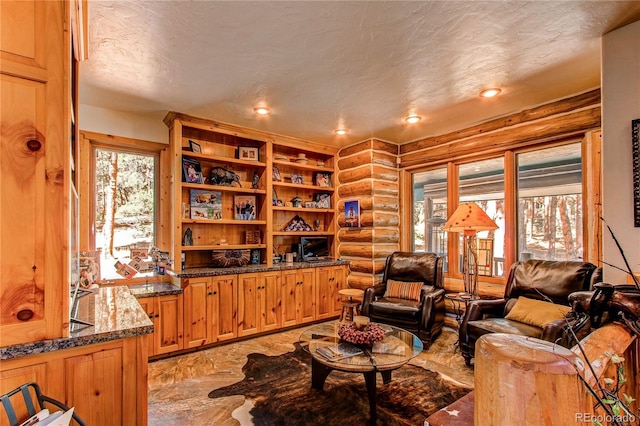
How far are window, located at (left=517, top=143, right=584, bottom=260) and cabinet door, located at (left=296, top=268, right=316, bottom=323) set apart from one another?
266cm

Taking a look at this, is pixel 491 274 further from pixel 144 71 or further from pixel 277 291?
pixel 144 71

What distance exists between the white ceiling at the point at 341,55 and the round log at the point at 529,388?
1963 millimetres

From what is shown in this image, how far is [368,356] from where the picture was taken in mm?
2318

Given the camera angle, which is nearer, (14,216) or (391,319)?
(14,216)

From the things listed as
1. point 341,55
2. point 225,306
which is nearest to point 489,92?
point 341,55

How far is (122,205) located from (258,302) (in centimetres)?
199

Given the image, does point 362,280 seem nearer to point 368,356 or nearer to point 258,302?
point 258,302

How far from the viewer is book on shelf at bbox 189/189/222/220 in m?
3.98

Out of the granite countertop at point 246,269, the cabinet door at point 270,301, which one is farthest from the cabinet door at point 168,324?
the cabinet door at point 270,301

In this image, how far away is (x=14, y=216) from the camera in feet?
4.22

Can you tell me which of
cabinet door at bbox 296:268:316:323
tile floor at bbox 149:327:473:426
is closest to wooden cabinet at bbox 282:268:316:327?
cabinet door at bbox 296:268:316:323

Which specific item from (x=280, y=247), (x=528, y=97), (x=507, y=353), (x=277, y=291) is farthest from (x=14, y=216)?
(x=528, y=97)

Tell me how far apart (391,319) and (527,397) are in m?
3.33

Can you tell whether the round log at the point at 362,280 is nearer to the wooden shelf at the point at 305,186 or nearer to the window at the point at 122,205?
the wooden shelf at the point at 305,186
